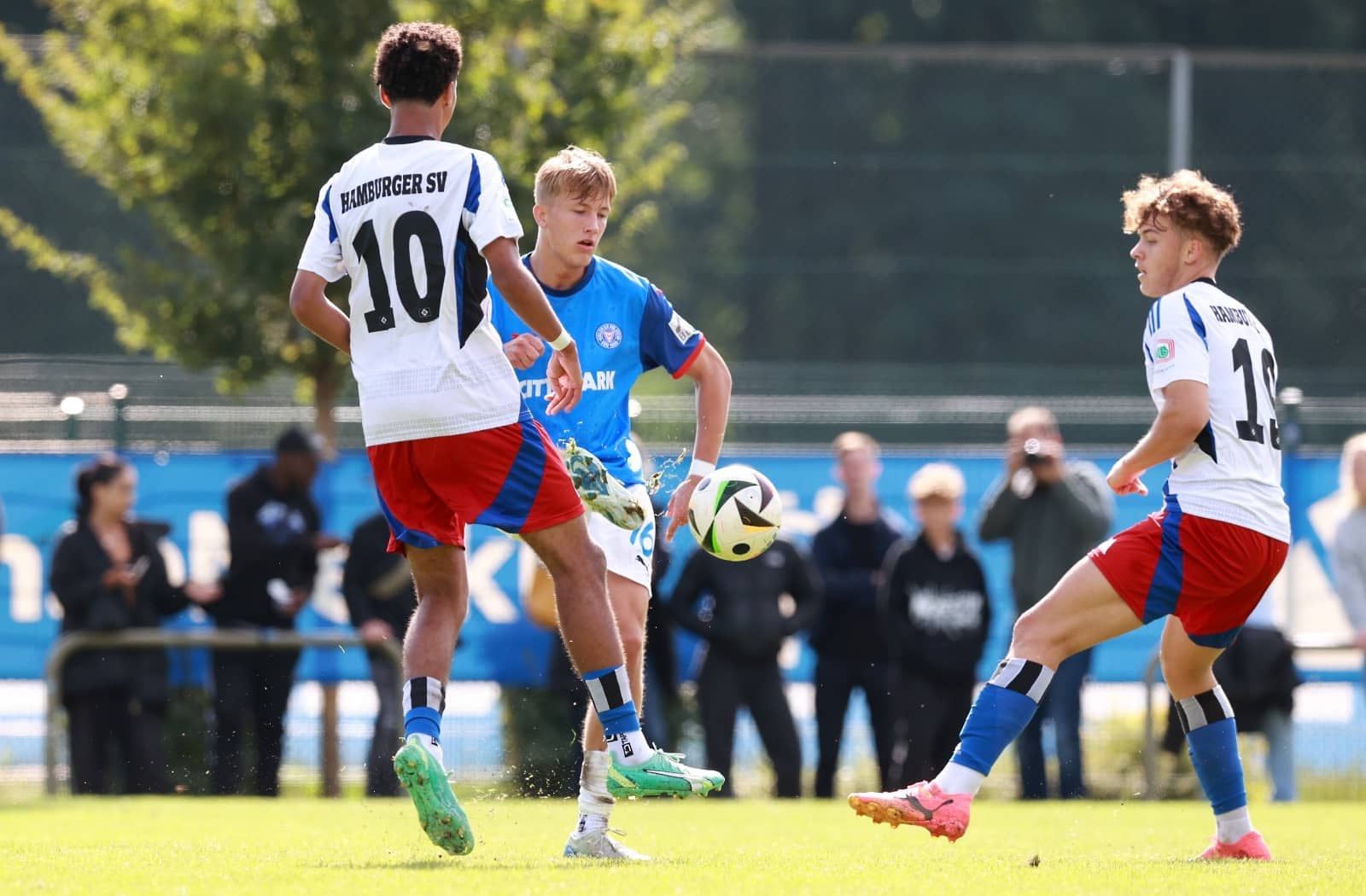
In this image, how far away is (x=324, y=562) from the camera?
1164 cm

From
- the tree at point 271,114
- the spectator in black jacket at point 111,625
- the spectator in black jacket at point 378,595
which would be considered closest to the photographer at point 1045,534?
the tree at point 271,114

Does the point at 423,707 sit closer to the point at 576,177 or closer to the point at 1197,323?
the point at 576,177

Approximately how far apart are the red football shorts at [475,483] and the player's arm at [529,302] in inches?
7.4

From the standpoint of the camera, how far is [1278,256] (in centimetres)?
1731

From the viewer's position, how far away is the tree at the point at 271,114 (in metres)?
11.4

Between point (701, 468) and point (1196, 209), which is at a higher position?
point (1196, 209)

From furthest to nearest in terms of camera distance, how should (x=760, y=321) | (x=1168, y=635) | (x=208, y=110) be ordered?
(x=760, y=321) < (x=208, y=110) < (x=1168, y=635)

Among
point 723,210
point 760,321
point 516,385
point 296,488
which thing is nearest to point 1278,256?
point 760,321

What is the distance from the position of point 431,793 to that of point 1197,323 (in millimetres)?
2761

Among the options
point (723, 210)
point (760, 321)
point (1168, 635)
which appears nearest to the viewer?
point (1168, 635)

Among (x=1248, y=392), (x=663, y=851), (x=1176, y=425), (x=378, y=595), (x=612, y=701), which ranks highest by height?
(x=1248, y=392)

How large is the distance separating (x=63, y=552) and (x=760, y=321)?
953cm

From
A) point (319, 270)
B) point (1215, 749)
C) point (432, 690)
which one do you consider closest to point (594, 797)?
point (432, 690)

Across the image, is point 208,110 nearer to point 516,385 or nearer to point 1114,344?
point 516,385
